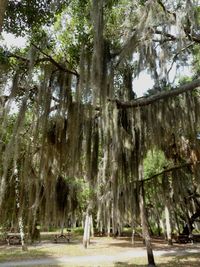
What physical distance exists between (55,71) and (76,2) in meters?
1.72

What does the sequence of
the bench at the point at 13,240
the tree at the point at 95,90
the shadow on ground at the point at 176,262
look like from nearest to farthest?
the tree at the point at 95,90
the shadow on ground at the point at 176,262
the bench at the point at 13,240

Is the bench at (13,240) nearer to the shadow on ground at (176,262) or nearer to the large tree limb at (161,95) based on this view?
the shadow on ground at (176,262)

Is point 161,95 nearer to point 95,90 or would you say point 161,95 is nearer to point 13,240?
point 95,90

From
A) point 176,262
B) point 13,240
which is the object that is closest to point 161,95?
point 176,262

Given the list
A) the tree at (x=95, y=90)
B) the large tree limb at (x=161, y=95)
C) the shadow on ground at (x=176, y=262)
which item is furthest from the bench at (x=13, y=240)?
the large tree limb at (x=161, y=95)

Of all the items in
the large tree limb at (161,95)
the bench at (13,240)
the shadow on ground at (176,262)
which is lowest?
the shadow on ground at (176,262)

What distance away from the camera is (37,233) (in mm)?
9641

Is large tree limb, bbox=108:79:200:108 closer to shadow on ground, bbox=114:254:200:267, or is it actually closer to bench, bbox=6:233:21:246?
shadow on ground, bbox=114:254:200:267

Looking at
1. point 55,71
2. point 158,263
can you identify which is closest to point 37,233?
point 158,263

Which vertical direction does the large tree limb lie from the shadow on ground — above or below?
above

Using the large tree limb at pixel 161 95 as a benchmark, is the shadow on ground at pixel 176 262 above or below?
below

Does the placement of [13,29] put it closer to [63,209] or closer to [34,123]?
[34,123]

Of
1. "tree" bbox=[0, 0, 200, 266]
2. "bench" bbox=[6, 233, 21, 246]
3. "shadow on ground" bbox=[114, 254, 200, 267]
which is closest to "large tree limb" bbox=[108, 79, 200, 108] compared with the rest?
"tree" bbox=[0, 0, 200, 266]

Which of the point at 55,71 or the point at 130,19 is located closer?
the point at 55,71
